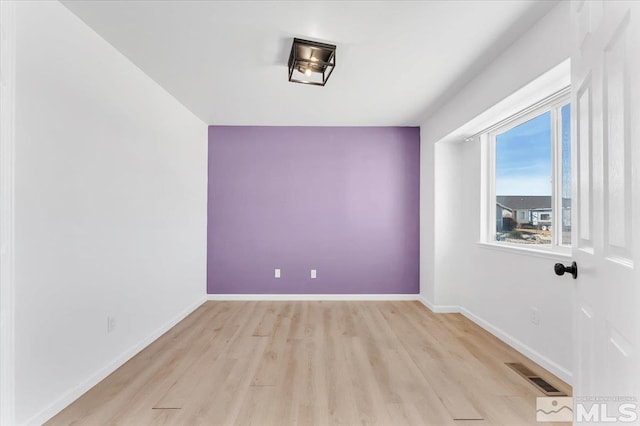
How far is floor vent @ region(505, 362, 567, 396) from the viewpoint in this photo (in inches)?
79.3

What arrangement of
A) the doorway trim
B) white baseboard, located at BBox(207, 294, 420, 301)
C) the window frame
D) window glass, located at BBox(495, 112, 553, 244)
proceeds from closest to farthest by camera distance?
the doorway trim → the window frame → window glass, located at BBox(495, 112, 553, 244) → white baseboard, located at BBox(207, 294, 420, 301)

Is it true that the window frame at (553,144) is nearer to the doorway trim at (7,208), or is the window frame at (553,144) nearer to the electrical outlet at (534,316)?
the electrical outlet at (534,316)

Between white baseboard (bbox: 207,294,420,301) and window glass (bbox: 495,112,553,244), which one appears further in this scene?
white baseboard (bbox: 207,294,420,301)

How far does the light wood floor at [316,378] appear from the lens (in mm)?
1800

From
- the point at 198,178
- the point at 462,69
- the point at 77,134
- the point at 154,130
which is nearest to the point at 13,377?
the point at 77,134

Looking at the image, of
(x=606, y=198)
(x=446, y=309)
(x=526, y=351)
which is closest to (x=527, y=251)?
(x=526, y=351)

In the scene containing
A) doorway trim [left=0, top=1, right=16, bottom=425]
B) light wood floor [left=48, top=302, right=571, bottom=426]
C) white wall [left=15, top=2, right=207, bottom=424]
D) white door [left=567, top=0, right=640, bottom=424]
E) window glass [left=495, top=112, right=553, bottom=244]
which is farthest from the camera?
window glass [left=495, top=112, right=553, bottom=244]

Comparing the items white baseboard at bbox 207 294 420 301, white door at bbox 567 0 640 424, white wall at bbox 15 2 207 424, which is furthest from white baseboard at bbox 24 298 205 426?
white door at bbox 567 0 640 424

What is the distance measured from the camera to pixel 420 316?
3.62m

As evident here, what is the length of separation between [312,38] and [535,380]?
2.94 m

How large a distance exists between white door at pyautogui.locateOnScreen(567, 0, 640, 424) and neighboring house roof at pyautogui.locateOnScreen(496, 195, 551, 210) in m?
1.70

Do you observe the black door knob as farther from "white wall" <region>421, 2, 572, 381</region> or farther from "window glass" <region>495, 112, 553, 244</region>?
"window glass" <region>495, 112, 553, 244</region>

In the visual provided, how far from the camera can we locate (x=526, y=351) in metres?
2.53

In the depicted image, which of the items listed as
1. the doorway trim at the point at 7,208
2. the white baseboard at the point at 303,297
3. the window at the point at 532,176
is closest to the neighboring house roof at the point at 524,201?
the window at the point at 532,176
